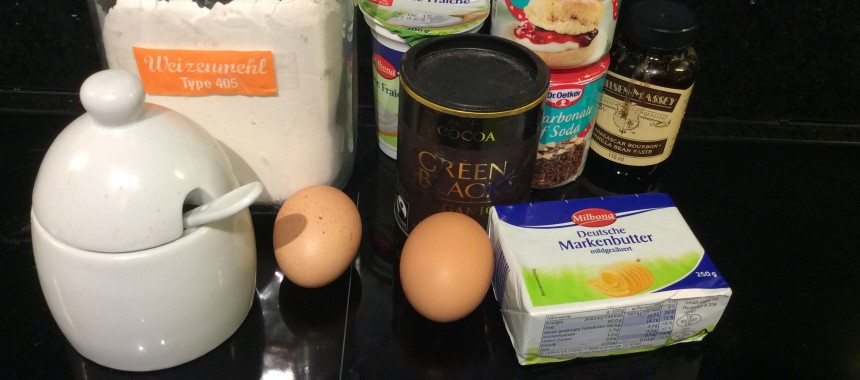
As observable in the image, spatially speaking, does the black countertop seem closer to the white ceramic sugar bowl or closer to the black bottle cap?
the white ceramic sugar bowl

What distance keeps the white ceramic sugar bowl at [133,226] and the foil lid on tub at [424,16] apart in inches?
10.3

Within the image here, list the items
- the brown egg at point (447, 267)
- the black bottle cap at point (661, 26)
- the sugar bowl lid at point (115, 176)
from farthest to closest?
the black bottle cap at point (661, 26), the brown egg at point (447, 267), the sugar bowl lid at point (115, 176)

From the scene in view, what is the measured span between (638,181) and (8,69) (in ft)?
2.75

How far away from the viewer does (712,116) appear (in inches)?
41.5

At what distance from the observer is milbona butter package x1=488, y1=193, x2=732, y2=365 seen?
0.67m

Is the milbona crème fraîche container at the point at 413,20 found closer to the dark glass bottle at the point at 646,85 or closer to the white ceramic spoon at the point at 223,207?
the dark glass bottle at the point at 646,85

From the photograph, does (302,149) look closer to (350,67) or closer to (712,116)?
(350,67)

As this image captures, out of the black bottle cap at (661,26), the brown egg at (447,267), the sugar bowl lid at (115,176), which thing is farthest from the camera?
the black bottle cap at (661,26)

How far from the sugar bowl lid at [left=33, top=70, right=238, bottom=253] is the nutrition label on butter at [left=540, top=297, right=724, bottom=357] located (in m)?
0.34

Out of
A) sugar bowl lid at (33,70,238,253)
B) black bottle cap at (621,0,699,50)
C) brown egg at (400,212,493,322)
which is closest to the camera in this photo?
sugar bowl lid at (33,70,238,253)

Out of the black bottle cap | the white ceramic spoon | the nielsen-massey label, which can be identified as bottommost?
the nielsen-massey label

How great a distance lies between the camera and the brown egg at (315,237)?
72 centimetres

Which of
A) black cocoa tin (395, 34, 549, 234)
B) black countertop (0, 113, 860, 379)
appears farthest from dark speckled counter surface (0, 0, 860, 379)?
black cocoa tin (395, 34, 549, 234)

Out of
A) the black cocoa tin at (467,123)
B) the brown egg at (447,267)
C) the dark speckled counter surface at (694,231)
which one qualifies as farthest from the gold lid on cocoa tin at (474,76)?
the dark speckled counter surface at (694,231)
